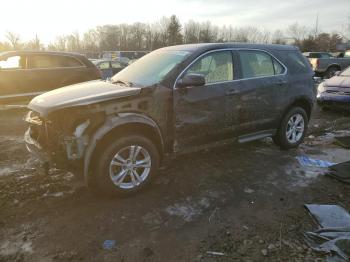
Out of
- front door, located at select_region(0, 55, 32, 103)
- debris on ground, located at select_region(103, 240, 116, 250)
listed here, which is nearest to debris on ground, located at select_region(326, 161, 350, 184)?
debris on ground, located at select_region(103, 240, 116, 250)

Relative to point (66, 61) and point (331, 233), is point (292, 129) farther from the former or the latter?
point (66, 61)

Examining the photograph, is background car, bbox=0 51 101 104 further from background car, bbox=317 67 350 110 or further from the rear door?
background car, bbox=317 67 350 110

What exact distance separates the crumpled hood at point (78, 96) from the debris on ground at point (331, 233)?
8.31ft

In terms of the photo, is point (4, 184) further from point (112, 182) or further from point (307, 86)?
point (307, 86)

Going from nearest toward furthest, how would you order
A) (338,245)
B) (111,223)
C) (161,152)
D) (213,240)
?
(338,245)
(213,240)
(111,223)
(161,152)

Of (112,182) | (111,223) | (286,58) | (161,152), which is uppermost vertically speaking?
(286,58)

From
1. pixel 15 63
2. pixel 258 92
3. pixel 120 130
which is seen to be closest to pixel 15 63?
pixel 15 63

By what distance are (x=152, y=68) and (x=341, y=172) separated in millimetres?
3188

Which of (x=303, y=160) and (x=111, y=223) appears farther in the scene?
(x=303, y=160)

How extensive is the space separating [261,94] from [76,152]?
3051 mm

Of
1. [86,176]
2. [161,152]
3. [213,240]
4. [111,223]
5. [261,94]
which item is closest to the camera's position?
[213,240]

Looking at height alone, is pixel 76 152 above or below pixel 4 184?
above

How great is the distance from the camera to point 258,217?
3.52 metres

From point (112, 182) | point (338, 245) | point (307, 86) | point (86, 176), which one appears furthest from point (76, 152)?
point (307, 86)
